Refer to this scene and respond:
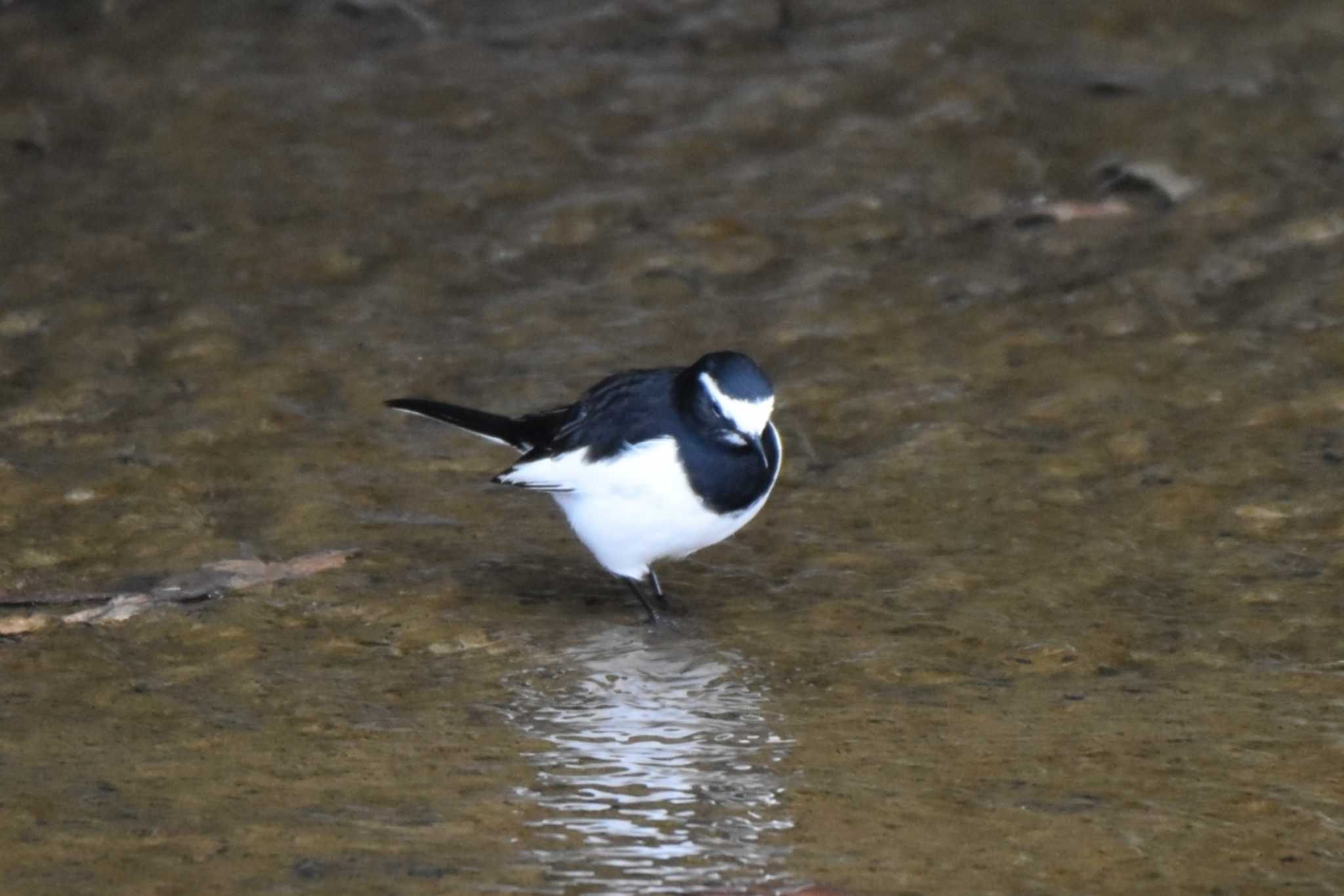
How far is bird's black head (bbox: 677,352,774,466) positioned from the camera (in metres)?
3.67

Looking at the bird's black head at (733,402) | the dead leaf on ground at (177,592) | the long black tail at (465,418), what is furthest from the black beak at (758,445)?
the dead leaf on ground at (177,592)

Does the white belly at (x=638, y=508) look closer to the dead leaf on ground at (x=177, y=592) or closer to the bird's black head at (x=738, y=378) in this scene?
the bird's black head at (x=738, y=378)

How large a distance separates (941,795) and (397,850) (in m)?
0.82

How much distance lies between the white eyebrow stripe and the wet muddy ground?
40 cm


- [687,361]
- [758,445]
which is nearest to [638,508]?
[758,445]

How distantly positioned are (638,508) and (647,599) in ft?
1.13

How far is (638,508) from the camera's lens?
3719 millimetres

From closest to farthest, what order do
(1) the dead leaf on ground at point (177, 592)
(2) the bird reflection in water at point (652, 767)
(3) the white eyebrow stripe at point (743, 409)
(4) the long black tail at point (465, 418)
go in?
1. (2) the bird reflection in water at point (652, 767)
2. (3) the white eyebrow stripe at point (743, 409)
3. (1) the dead leaf on ground at point (177, 592)
4. (4) the long black tail at point (465, 418)

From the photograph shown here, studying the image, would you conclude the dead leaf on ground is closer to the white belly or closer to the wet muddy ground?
the wet muddy ground

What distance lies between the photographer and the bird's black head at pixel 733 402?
3.67 m

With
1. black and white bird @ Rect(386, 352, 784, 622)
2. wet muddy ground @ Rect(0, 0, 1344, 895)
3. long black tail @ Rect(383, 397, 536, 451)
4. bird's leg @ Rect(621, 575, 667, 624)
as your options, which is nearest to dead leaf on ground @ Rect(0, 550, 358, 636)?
Result: wet muddy ground @ Rect(0, 0, 1344, 895)

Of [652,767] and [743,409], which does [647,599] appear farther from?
[652,767]

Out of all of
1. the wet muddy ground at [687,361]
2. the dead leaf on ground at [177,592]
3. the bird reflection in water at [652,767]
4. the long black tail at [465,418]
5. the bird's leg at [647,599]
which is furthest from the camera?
the long black tail at [465,418]

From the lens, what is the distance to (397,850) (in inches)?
112
